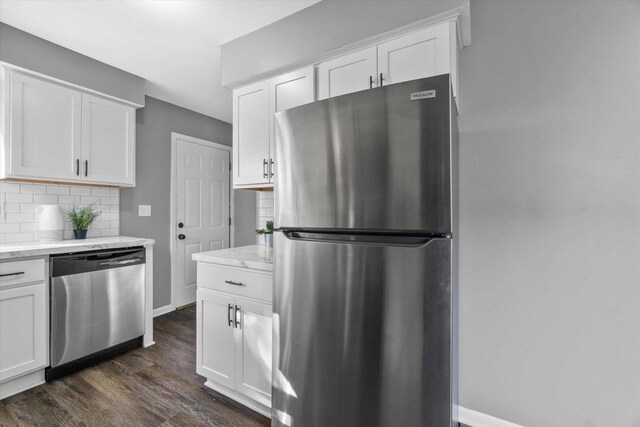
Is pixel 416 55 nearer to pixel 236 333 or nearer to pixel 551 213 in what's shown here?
pixel 551 213

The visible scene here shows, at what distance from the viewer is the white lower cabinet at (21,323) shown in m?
1.90

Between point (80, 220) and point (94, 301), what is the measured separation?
81 cm

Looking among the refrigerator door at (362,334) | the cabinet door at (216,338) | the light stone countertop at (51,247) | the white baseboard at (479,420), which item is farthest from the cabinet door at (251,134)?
the white baseboard at (479,420)

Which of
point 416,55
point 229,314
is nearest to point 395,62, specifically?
point 416,55

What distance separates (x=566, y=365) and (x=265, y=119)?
2.30 metres

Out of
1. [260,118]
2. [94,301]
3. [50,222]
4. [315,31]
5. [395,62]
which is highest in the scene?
[315,31]

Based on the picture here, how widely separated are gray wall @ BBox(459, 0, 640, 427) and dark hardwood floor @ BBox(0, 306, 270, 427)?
57.5 inches

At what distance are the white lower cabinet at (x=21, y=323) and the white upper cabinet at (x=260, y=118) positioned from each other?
1491 mm

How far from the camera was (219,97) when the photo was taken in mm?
3477

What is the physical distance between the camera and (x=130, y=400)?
1.93m

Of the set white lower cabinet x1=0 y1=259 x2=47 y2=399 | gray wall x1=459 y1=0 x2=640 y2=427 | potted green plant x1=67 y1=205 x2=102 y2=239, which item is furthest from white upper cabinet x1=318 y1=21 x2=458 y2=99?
potted green plant x1=67 y1=205 x2=102 y2=239

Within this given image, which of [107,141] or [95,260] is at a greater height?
[107,141]

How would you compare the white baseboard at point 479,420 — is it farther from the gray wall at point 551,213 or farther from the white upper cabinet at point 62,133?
the white upper cabinet at point 62,133

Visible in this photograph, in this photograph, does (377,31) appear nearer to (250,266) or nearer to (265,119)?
(265,119)
